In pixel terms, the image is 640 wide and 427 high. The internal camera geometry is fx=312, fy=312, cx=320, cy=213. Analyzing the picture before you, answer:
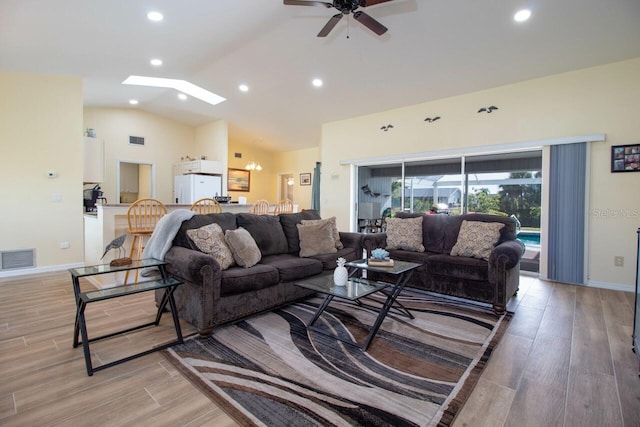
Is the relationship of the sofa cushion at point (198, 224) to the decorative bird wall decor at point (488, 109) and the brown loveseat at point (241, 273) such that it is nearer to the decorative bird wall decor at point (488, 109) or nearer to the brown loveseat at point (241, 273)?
the brown loveseat at point (241, 273)

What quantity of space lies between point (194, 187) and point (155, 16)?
443 cm

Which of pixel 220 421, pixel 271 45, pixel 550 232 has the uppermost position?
pixel 271 45

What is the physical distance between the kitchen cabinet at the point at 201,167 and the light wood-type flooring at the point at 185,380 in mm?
4957

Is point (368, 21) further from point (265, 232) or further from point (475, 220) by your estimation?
point (475, 220)

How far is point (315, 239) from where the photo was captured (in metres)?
3.88

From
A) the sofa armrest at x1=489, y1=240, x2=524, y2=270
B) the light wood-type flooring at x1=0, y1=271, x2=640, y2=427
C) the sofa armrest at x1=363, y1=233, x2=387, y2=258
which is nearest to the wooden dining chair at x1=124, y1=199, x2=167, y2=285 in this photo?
the light wood-type flooring at x1=0, y1=271, x2=640, y2=427

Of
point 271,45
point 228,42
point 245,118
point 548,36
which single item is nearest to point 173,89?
point 245,118

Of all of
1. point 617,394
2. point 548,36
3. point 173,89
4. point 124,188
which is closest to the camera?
point 617,394

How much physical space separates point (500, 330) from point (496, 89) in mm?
3845

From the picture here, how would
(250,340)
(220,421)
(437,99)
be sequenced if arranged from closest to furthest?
(220,421) < (250,340) < (437,99)

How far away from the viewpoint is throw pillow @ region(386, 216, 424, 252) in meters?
4.10

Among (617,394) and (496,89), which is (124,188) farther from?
(617,394)

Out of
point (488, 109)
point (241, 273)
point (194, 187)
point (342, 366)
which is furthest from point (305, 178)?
point (342, 366)

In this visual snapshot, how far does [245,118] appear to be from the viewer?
25.2ft
